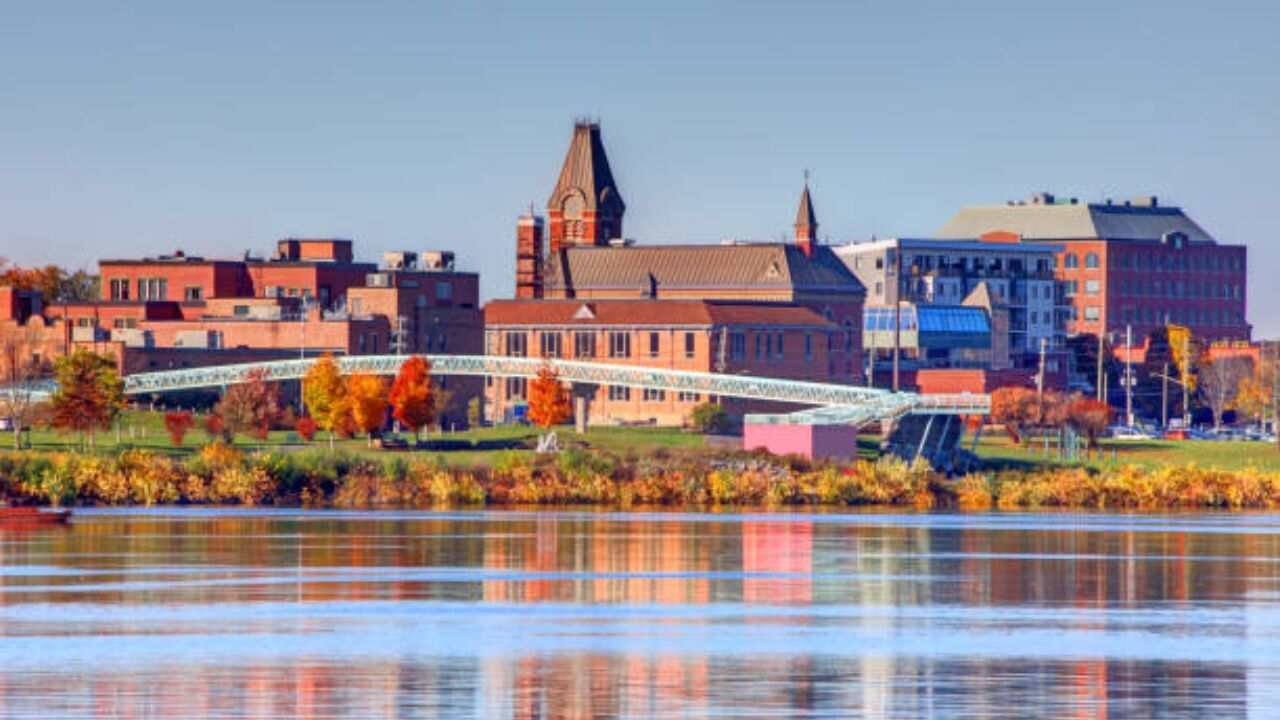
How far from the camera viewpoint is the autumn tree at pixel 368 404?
480ft

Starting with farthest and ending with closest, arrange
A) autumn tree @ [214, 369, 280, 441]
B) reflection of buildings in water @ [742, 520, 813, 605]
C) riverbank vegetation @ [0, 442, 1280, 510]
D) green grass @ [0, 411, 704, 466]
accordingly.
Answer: autumn tree @ [214, 369, 280, 441] < green grass @ [0, 411, 704, 466] < riverbank vegetation @ [0, 442, 1280, 510] < reflection of buildings in water @ [742, 520, 813, 605]

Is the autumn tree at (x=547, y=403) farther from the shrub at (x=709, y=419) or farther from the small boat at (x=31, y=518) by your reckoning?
the small boat at (x=31, y=518)

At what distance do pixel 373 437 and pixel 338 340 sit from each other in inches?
1630

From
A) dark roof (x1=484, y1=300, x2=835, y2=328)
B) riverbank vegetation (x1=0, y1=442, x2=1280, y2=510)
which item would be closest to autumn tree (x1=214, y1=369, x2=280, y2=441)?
riverbank vegetation (x1=0, y1=442, x2=1280, y2=510)

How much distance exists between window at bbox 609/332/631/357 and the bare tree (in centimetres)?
3849

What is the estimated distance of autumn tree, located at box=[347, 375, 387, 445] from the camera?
146 m

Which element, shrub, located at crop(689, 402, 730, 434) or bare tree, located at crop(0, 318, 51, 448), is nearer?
bare tree, located at crop(0, 318, 51, 448)

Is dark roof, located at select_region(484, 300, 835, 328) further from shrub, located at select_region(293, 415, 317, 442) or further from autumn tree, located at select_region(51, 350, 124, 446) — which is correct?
autumn tree, located at select_region(51, 350, 124, 446)

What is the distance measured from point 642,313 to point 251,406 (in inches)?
2016

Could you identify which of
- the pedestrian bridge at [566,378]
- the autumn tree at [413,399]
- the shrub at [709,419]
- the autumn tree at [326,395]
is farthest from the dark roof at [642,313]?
the autumn tree at [413,399]

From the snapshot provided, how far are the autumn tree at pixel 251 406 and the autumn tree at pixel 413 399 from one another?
684 centimetres

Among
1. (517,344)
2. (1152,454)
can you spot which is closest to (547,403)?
(1152,454)

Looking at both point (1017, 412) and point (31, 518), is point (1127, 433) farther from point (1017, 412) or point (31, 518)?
point (31, 518)

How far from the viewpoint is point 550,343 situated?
647ft
